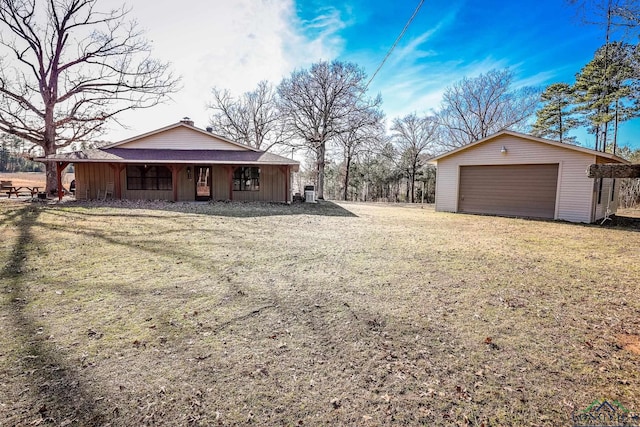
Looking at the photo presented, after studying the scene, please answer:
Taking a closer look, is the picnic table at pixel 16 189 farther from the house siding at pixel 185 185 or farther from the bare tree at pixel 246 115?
the bare tree at pixel 246 115

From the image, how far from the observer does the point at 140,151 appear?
15.1 meters

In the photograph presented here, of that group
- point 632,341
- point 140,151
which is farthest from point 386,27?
point 140,151

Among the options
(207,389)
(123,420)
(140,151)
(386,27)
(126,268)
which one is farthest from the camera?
(140,151)

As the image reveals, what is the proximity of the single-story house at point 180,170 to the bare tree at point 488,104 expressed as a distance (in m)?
19.9

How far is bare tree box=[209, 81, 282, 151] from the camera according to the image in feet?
98.4

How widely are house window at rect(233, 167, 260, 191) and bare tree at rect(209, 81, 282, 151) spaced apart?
579 inches

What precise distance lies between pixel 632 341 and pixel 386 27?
28.1 feet

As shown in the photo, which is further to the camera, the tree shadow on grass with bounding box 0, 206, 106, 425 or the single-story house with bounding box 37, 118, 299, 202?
the single-story house with bounding box 37, 118, 299, 202

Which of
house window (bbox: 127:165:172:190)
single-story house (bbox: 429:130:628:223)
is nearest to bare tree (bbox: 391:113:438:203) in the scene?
single-story house (bbox: 429:130:628:223)

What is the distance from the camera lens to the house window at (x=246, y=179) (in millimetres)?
15594

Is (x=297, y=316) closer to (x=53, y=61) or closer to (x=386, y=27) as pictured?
(x=386, y=27)

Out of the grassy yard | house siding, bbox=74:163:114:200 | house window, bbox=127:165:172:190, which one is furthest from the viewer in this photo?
house window, bbox=127:165:172:190

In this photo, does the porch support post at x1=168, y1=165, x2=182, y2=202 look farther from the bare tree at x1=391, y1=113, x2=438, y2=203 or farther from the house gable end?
the bare tree at x1=391, y1=113, x2=438, y2=203

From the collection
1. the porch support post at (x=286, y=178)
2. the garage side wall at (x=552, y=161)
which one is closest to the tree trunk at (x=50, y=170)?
the porch support post at (x=286, y=178)
